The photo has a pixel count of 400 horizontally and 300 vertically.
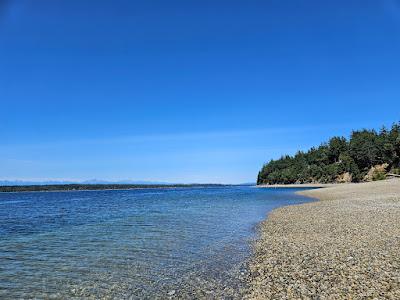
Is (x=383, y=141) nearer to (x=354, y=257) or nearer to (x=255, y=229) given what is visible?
(x=255, y=229)

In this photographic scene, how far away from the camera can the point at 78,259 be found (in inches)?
635

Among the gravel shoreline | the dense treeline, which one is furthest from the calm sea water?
the dense treeline

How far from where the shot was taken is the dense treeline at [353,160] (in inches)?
4774

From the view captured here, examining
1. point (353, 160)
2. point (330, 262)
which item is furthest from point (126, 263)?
point (353, 160)

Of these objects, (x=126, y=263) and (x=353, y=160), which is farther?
(x=353, y=160)

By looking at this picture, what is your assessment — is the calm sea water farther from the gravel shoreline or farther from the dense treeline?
the dense treeline

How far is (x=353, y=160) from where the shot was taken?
13262 cm

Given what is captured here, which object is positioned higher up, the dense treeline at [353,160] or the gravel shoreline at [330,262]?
the dense treeline at [353,160]

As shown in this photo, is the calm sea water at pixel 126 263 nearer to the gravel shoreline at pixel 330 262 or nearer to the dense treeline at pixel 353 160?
the gravel shoreline at pixel 330 262

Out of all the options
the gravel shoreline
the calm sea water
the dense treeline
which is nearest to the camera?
the gravel shoreline

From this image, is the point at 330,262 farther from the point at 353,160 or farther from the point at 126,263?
the point at 353,160

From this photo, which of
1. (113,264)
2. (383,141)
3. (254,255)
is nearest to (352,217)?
(254,255)

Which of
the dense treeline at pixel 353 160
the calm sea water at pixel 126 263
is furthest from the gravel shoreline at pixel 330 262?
the dense treeline at pixel 353 160

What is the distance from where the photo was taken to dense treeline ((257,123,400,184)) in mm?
121269
